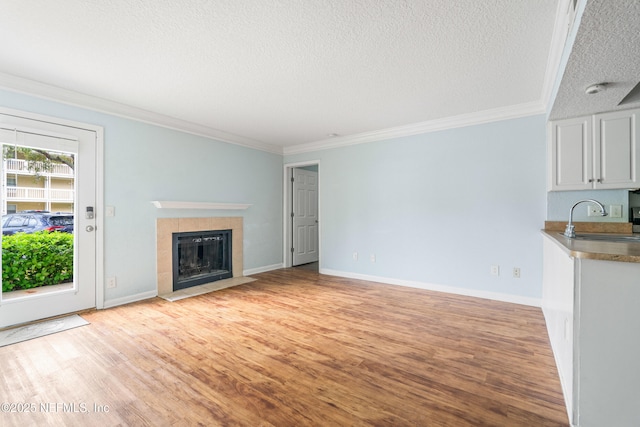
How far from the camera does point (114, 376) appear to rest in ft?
6.67

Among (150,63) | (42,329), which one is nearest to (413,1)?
(150,63)

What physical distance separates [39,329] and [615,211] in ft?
19.2

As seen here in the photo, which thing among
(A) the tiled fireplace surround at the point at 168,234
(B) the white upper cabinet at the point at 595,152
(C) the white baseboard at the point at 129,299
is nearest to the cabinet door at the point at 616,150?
(B) the white upper cabinet at the point at 595,152

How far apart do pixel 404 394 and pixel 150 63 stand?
3.26 meters

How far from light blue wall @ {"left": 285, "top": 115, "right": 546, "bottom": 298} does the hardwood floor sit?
68 cm

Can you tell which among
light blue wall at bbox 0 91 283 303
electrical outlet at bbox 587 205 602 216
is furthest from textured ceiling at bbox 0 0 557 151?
electrical outlet at bbox 587 205 602 216

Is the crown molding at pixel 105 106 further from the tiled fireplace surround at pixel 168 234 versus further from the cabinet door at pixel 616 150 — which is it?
the cabinet door at pixel 616 150

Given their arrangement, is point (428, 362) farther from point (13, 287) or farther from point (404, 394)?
point (13, 287)

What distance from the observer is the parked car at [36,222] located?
282cm

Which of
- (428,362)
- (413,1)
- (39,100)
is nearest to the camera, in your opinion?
(413,1)

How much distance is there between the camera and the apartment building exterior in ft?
9.24

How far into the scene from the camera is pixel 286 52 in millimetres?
2406

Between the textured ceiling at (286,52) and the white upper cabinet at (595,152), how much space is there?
0.60m

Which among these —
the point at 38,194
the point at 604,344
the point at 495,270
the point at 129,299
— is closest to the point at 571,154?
the point at 495,270
